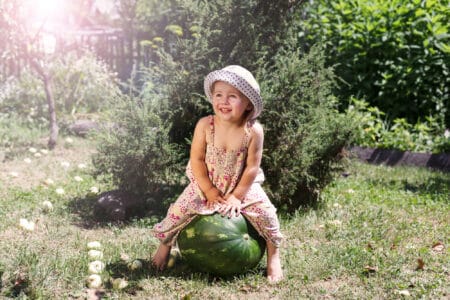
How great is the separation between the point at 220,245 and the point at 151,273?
603 mm

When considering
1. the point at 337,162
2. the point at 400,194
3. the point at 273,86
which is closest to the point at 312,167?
the point at 337,162

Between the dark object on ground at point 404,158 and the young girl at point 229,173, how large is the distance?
4239 mm

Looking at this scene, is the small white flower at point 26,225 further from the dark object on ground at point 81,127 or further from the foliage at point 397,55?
the foliage at point 397,55

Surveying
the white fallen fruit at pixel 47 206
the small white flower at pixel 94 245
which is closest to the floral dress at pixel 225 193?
the small white flower at pixel 94 245

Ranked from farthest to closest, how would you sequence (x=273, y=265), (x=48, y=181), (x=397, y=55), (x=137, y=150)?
(x=397, y=55) < (x=48, y=181) < (x=137, y=150) < (x=273, y=265)

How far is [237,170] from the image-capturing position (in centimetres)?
415

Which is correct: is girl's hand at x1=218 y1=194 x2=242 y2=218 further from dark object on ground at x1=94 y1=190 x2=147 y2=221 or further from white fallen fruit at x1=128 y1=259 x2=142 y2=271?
dark object on ground at x1=94 y1=190 x2=147 y2=221

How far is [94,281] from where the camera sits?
389cm

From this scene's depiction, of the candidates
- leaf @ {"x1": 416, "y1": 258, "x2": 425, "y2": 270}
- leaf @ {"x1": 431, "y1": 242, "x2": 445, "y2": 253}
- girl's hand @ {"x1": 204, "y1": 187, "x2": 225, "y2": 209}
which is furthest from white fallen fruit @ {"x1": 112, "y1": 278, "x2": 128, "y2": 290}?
leaf @ {"x1": 431, "y1": 242, "x2": 445, "y2": 253}

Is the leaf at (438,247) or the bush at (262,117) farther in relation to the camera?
the bush at (262,117)

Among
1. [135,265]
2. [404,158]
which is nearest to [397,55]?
[404,158]

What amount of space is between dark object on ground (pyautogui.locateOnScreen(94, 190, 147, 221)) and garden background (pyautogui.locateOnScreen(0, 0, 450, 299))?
1.5 inches

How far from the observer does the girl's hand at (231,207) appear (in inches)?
158

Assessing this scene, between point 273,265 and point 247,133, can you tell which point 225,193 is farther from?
point 273,265
